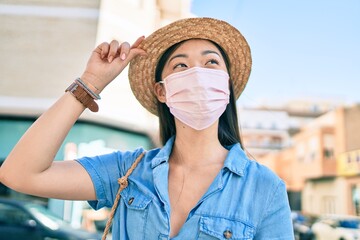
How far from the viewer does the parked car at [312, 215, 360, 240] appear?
1050cm

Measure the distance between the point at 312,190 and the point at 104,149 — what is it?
18.2m

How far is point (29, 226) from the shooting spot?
19.6 ft

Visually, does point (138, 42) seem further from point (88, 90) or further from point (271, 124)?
point (271, 124)

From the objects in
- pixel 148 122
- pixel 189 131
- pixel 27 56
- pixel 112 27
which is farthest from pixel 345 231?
pixel 189 131

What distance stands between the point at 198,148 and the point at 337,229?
1068cm

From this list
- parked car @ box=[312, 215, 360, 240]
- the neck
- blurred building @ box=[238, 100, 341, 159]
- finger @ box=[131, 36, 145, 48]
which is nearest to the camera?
the neck

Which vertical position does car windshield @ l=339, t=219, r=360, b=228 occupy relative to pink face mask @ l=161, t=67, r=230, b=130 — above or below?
below

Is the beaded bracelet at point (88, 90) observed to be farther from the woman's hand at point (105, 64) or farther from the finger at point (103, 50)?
the finger at point (103, 50)

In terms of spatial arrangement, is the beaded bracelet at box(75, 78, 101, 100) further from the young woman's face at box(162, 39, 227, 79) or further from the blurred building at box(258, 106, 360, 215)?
the blurred building at box(258, 106, 360, 215)

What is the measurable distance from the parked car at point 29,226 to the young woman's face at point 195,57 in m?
4.93

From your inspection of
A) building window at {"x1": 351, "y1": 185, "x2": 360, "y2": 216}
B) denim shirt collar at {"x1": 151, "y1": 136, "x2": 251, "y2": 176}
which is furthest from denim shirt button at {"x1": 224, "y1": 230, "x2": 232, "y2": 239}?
building window at {"x1": 351, "y1": 185, "x2": 360, "y2": 216}

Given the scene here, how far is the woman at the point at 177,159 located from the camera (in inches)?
48.9

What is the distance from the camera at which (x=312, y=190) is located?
2505 cm

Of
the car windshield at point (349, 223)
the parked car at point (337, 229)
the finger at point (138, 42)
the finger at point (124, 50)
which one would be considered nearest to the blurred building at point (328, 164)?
the parked car at point (337, 229)
